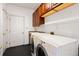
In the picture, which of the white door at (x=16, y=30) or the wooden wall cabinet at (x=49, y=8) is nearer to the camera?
the wooden wall cabinet at (x=49, y=8)

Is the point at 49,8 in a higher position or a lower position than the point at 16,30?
higher

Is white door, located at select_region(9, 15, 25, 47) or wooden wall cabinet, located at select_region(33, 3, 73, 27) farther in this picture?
white door, located at select_region(9, 15, 25, 47)

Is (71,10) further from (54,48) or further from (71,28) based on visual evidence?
(54,48)

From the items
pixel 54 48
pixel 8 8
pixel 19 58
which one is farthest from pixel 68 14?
pixel 8 8

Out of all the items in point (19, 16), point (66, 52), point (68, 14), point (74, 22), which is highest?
point (19, 16)

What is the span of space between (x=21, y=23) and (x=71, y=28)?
3697 mm

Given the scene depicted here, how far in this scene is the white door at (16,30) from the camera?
457 centimetres

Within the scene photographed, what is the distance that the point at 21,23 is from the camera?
192 inches

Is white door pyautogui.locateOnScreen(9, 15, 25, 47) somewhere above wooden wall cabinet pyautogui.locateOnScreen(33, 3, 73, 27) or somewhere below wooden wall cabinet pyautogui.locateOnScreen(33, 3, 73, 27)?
below

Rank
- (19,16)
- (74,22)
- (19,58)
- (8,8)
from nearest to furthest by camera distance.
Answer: (19,58) → (74,22) → (8,8) → (19,16)

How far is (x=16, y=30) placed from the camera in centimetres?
471

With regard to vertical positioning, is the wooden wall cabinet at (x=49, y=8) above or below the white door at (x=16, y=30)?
above

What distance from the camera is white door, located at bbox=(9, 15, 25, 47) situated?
4568 mm

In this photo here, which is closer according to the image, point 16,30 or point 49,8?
point 49,8
